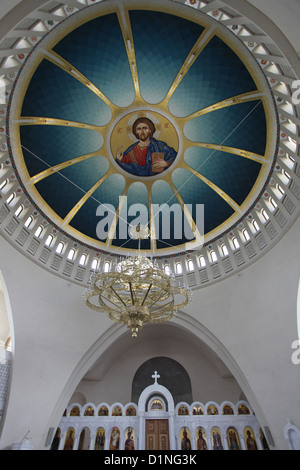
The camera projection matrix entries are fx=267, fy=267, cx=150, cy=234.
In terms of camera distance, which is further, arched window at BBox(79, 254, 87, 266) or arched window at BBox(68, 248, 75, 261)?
arched window at BBox(79, 254, 87, 266)

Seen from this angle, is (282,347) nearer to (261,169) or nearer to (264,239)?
(264,239)

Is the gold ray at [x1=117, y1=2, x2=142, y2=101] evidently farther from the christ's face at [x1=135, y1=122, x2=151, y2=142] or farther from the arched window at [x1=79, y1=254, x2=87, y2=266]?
the arched window at [x1=79, y1=254, x2=87, y2=266]

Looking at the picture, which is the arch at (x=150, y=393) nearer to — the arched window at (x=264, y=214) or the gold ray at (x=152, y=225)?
the gold ray at (x=152, y=225)

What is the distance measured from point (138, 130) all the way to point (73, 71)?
145 inches

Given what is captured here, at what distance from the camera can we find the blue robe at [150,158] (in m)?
13.2

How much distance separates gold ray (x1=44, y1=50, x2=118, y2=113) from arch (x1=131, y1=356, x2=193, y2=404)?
15.2 meters

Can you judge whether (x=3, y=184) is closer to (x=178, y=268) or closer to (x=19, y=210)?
(x=19, y=210)

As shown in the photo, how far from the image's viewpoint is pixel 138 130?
1280cm

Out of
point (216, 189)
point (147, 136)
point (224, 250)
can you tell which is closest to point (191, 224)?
point (224, 250)

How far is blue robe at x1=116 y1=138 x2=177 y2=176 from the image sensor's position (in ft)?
43.5

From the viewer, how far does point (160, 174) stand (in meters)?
14.3

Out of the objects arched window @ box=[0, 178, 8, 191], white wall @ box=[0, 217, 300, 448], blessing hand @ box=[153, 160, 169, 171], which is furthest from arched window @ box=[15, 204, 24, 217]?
blessing hand @ box=[153, 160, 169, 171]

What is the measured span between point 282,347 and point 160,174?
9.91m

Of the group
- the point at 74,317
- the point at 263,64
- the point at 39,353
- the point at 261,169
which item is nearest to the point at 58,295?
the point at 74,317
